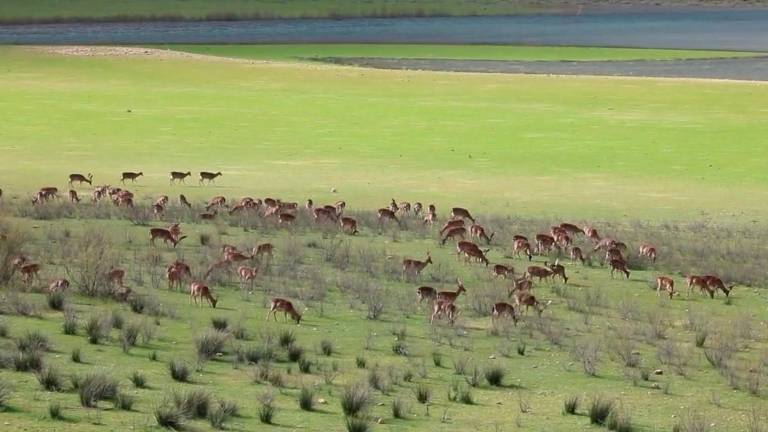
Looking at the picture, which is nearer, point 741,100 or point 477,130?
point 477,130

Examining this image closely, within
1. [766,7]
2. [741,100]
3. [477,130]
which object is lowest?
[477,130]

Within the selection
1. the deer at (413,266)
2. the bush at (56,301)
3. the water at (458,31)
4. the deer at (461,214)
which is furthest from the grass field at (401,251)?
the water at (458,31)

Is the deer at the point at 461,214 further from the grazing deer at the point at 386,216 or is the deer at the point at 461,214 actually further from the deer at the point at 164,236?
the deer at the point at 164,236

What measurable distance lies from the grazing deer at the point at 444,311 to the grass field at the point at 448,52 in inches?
2118

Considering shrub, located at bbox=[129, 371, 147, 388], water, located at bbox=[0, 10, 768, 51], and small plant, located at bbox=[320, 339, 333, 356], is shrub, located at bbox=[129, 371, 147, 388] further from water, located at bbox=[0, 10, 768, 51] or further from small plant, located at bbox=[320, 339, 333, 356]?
water, located at bbox=[0, 10, 768, 51]

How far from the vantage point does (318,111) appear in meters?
48.9

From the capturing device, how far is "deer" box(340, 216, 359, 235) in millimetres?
24498

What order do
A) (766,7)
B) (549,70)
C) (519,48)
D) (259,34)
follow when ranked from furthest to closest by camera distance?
(766,7)
(259,34)
(519,48)
(549,70)

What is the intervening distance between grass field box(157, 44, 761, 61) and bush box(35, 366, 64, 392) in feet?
189

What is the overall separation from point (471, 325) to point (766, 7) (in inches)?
4367

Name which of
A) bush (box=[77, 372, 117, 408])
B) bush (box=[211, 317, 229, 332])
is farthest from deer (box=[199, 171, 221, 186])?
bush (box=[77, 372, 117, 408])

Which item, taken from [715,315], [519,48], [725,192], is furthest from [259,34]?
[715,315]

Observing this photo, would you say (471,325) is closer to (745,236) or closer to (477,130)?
(745,236)

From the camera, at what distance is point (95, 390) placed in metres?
12.7
